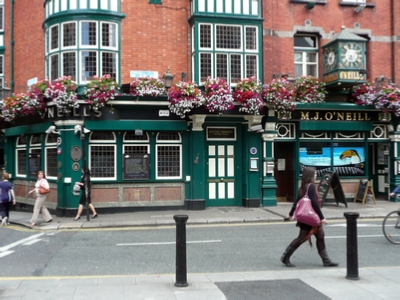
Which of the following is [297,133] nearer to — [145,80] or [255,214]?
→ [255,214]

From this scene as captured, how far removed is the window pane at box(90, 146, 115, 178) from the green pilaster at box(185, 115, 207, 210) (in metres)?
2.71

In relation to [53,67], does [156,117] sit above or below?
below

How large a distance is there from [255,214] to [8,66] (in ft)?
38.6

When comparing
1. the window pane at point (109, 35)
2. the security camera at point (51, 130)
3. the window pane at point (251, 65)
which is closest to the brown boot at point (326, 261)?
the window pane at point (251, 65)

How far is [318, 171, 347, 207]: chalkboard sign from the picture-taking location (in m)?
15.4

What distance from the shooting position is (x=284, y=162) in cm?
1722

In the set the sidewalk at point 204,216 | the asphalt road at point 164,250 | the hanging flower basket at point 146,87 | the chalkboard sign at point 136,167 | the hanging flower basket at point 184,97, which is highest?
the hanging flower basket at point 146,87

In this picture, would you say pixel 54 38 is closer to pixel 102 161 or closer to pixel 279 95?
pixel 102 161

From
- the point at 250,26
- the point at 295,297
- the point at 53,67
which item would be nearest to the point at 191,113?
the point at 250,26

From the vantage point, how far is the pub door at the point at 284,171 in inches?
670

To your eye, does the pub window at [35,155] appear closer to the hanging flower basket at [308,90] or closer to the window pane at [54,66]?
the window pane at [54,66]

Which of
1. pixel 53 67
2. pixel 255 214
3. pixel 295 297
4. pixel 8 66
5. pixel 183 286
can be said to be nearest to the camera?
pixel 295 297

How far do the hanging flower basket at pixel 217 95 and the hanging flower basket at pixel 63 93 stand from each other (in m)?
4.20

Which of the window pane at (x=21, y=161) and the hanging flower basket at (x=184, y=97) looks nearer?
the hanging flower basket at (x=184, y=97)
